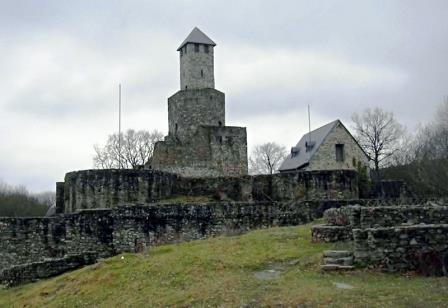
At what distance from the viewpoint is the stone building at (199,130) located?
42.2 metres

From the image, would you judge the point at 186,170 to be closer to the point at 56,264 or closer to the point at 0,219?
the point at 0,219

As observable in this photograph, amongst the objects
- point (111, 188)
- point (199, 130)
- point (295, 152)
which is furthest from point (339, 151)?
point (111, 188)

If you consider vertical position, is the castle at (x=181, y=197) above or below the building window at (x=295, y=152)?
below

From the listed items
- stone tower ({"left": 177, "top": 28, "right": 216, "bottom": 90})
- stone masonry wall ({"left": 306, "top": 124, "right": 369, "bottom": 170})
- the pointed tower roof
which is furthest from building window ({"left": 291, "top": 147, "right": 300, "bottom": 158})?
the pointed tower roof

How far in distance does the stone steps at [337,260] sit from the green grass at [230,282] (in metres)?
0.22

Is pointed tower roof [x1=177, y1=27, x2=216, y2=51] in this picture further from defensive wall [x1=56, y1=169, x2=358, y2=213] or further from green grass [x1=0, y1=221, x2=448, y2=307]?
green grass [x1=0, y1=221, x2=448, y2=307]

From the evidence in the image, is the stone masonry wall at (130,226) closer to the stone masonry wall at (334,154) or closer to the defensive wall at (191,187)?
the defensive wall at (191,187)

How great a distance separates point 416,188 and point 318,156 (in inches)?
321

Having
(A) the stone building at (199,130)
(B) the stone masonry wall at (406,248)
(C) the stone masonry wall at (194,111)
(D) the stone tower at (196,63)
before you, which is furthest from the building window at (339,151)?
(B) the stone masonry wall at (406,248)

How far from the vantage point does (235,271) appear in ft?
47.4

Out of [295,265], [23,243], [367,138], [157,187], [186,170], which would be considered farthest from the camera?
[367,138]

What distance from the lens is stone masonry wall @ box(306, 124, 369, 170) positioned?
44578 mm

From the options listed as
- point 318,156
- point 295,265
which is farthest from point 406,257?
point 318,156

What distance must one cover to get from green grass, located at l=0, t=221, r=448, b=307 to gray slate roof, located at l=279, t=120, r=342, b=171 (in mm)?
25914
